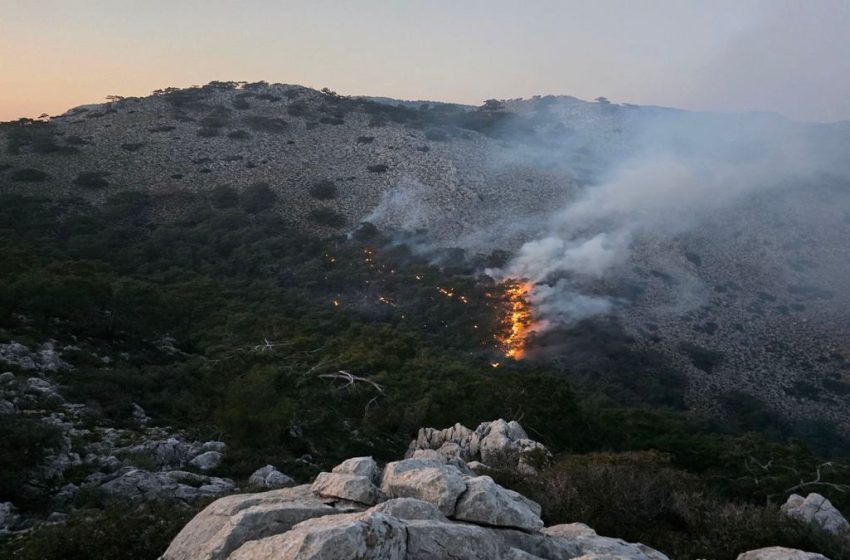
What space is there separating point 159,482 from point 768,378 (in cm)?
3547

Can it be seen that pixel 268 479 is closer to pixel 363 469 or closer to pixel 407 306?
pixel 363 469

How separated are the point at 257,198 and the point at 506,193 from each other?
76.2 ft

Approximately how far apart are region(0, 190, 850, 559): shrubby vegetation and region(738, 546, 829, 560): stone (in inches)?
31.2

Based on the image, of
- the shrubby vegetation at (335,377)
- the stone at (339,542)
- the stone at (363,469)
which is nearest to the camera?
the stone at (339,542)

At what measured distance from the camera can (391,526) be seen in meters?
5.20

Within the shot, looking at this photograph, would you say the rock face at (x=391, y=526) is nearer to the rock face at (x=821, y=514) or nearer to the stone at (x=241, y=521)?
the stone at (x=241, y=521)

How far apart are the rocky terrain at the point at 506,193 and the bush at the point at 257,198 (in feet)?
1.26

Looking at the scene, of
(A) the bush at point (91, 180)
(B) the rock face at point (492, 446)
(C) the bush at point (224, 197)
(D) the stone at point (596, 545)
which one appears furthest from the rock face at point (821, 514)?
(A) the bush at point (91, 180)

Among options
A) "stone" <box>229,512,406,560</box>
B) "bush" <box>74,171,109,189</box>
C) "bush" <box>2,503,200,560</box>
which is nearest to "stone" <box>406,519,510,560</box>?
"stone" <box>229,512,406,560</box>

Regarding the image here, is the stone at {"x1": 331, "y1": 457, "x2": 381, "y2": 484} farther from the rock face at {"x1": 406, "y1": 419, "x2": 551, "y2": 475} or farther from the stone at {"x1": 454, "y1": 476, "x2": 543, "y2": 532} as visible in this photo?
the rock face at {"x1": 406, "y1": 419, "x2": 551, "y2": 475}

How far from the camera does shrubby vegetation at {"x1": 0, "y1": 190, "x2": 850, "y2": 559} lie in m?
9.98

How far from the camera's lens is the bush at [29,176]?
47044mm

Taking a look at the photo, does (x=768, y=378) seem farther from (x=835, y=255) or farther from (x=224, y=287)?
(x=224, y=287)

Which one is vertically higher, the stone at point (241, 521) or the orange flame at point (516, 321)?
the stone at point (241, 521)
